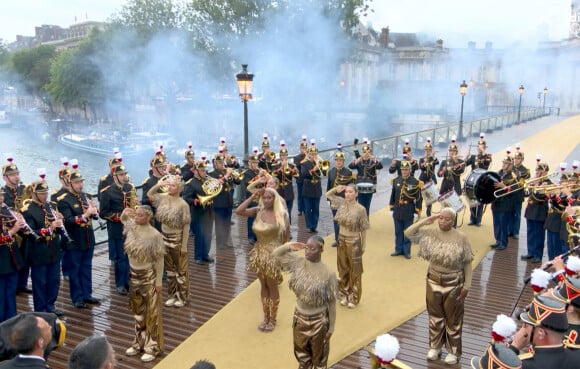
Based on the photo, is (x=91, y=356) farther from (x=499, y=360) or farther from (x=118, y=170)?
(x=118, y=170)

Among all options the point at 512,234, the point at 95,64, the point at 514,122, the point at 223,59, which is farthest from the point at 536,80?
the point at 512,234

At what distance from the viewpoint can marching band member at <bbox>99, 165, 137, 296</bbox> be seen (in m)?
9.41

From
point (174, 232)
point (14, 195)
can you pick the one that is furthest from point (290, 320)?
point (14, 195)

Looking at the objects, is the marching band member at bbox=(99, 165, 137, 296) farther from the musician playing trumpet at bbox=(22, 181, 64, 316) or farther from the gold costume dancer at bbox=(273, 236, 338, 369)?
the gold costume dancer at bbox=(273, 236, 338, 369)

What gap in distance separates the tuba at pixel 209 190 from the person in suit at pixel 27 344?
23.4 feet

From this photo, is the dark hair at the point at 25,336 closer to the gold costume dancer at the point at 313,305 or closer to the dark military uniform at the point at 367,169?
the gold costume dancer at the point at 313,305

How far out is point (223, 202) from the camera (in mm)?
12000

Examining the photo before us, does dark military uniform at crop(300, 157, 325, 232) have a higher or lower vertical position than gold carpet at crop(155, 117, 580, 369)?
higher

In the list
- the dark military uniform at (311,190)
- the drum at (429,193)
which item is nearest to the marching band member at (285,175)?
the dark military uniform at (311,190)

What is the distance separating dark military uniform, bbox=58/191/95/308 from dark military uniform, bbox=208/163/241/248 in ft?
11.2

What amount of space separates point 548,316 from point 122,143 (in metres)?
45.2

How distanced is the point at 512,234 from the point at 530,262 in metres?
1.92

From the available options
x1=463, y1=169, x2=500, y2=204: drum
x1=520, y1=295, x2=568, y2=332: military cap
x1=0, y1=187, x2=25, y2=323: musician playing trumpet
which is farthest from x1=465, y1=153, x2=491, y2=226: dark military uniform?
x1=0, y1=187, x2=25, y2=323: musician playing trumpet

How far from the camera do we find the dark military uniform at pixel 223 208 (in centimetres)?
1192
